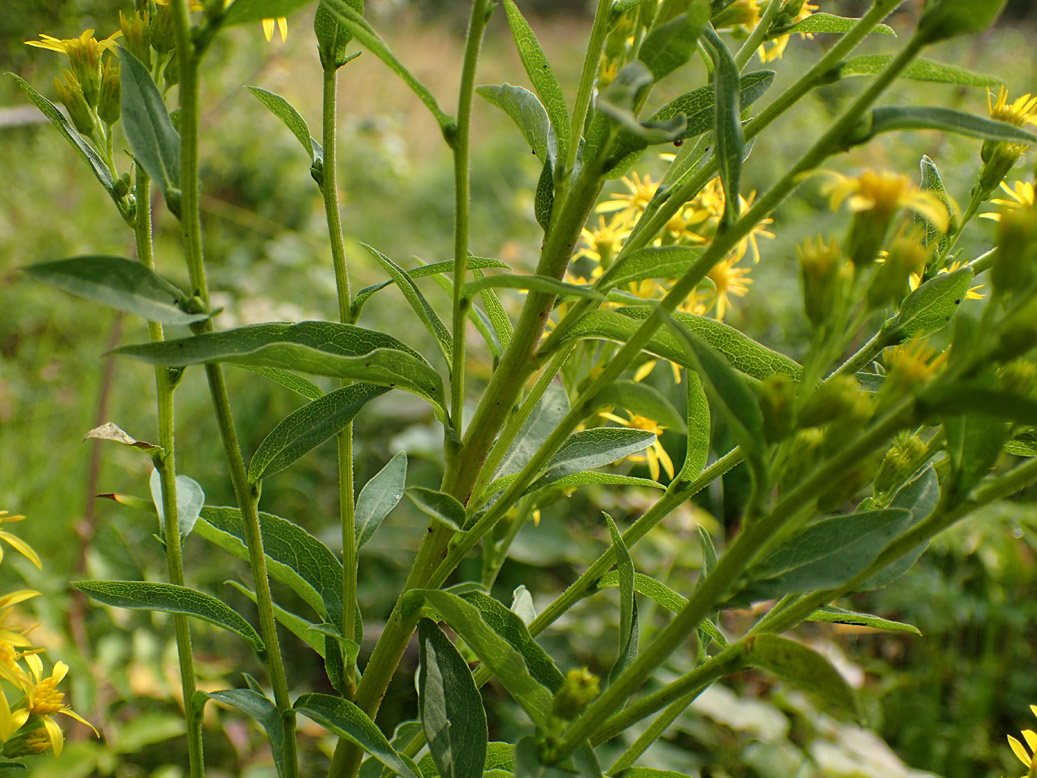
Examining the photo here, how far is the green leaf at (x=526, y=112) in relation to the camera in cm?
61

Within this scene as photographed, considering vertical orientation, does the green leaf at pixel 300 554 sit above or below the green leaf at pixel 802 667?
below

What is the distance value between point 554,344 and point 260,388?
291cm

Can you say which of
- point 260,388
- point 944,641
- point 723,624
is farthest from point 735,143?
point 260,388

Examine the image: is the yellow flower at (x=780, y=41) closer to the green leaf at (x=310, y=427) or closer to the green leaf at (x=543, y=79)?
the green leaf at (x=543, y=79)

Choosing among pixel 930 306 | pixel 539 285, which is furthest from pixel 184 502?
pixel 930 306

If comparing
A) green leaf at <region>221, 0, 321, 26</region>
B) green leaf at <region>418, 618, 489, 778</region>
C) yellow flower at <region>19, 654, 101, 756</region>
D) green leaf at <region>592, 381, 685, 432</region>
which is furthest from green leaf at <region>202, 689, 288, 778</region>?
green leaf at <region>221, 0, 321, 26</region>

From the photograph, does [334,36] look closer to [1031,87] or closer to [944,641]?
[944,641]

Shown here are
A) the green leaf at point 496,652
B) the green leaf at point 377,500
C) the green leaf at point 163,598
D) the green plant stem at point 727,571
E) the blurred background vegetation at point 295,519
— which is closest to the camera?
the green plant stem at point 727,571

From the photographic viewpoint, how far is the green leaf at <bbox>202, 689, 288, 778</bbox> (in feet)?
1.93

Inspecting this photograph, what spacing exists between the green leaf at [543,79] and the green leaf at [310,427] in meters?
0.22

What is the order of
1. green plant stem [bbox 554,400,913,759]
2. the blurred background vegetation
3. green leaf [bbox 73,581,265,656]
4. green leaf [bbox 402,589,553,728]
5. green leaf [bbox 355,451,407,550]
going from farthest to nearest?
the blurred background vegetation < green leaf [bbox 355,451,407,550] < green leaf [bbox 73,581,265,656] < green leaf [bbox 402,589,553,728] < green plant stem [bbox 554,400,913,759]

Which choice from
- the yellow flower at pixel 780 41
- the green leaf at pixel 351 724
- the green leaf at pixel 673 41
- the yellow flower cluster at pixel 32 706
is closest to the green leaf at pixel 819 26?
Answer: the yellow flower at pixel 780 41

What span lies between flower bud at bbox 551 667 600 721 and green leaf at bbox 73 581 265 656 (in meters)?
0.26

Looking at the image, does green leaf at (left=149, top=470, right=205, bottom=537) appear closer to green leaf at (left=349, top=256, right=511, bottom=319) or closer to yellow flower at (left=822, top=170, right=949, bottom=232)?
green leaf at (left=349, top=256, right=511, bottom=319)
